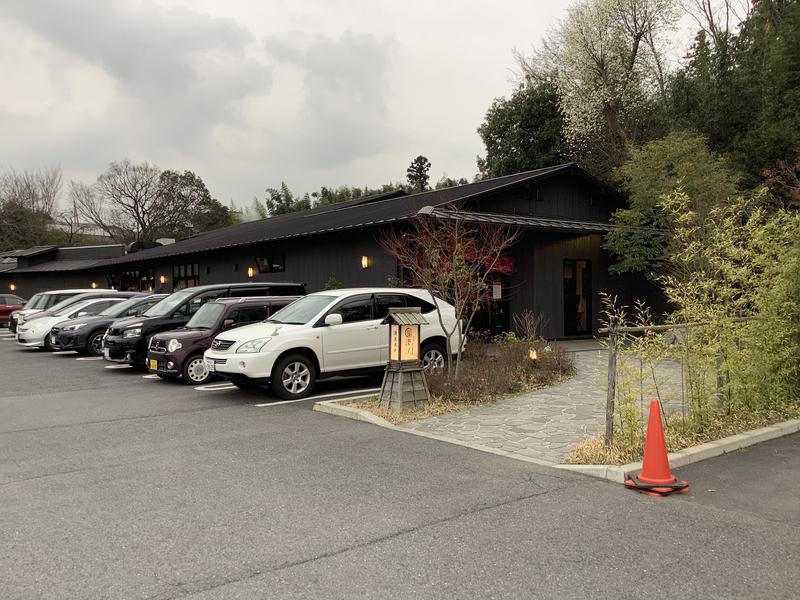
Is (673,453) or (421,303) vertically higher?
(421,303)

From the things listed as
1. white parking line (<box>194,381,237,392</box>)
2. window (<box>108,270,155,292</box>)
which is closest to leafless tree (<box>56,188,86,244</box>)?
window (<box>108,270,155,292</box>)

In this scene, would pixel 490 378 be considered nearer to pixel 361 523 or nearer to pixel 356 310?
pixel 356 310

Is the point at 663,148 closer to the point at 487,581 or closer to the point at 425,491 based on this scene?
the point at 425,491

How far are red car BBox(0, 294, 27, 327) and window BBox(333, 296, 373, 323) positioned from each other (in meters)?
26.9

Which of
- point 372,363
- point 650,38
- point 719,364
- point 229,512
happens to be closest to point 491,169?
point 650,38

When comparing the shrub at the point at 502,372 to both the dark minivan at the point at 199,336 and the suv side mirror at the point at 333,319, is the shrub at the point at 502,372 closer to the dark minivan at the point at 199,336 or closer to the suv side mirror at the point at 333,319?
the suv side mirror at the point at 333,319

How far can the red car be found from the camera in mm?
30969

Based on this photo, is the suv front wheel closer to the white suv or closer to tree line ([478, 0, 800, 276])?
the white suv

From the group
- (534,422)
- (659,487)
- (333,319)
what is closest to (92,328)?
(333,319)

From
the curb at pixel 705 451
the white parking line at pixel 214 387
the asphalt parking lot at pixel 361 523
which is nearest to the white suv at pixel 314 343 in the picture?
the white parking line at pixel 214 387

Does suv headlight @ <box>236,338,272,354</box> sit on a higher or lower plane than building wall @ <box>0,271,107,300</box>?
lower

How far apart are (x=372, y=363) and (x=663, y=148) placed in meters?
12.9

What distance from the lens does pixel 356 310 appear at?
10.8 metres

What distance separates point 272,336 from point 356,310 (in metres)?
1.65
